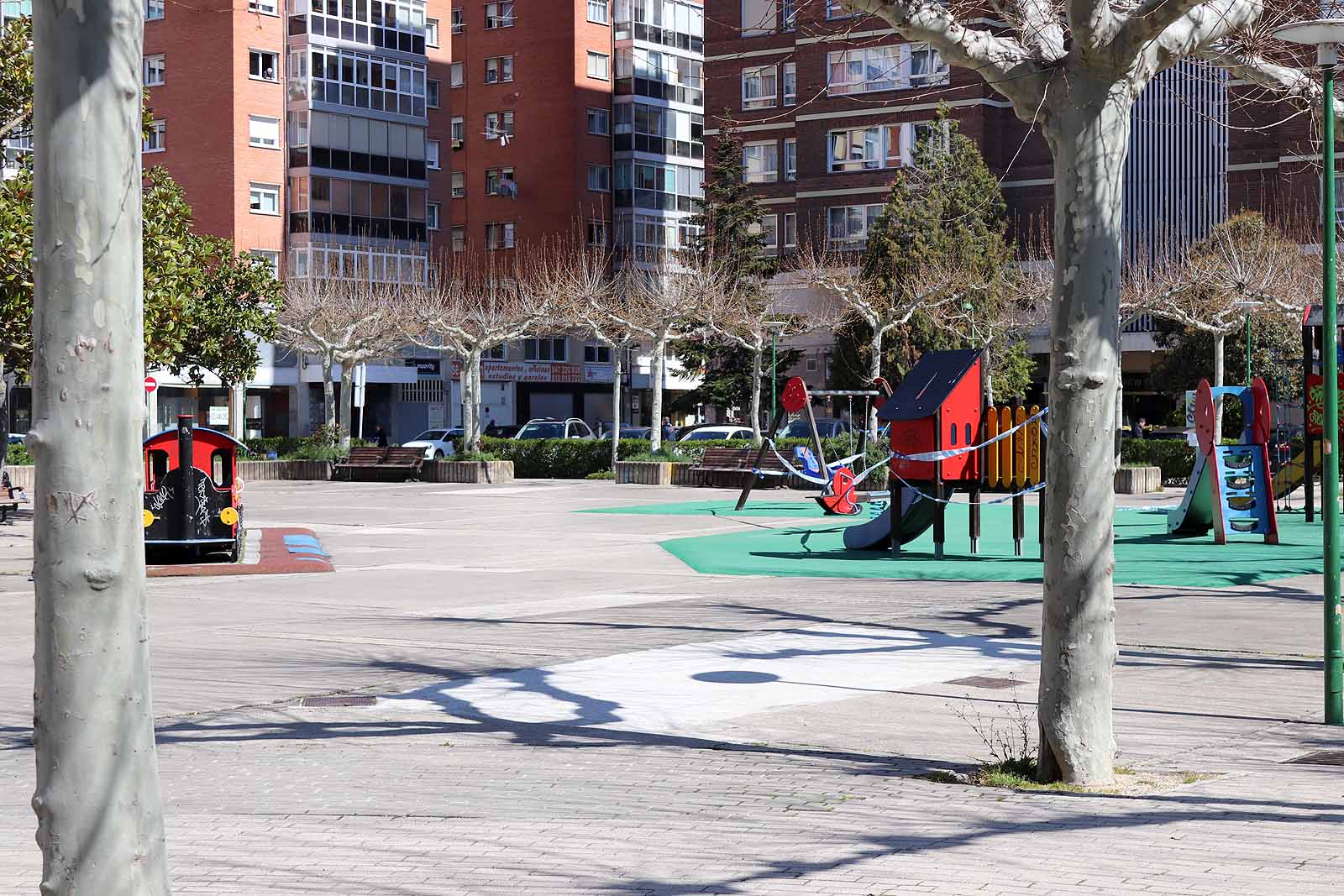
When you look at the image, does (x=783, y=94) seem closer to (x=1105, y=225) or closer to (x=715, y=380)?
(x=715, y=380)

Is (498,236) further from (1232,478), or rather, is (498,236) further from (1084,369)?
(1084,369)

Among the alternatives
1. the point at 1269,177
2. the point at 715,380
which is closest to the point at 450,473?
the point at 715,380

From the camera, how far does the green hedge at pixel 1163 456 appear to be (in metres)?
41.9

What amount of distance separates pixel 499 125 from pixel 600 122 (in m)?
4.80

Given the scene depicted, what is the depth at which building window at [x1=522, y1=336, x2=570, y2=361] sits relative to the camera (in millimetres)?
80694

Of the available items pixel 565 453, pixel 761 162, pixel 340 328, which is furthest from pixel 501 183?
pixel 565 453

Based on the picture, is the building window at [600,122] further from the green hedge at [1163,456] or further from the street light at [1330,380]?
the street light at [1330,380]

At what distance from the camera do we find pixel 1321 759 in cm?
842

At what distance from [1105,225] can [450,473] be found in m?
41.8

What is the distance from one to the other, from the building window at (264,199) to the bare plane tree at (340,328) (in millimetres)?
9459

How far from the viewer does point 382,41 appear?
234ft

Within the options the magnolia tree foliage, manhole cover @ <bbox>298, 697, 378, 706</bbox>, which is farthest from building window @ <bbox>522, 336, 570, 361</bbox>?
the magnolia tree foliage

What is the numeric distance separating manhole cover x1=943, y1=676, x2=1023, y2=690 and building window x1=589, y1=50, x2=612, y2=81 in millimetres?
72154

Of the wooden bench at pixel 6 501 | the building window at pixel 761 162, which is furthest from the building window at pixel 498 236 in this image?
the wooden bench at pixel 6 501
